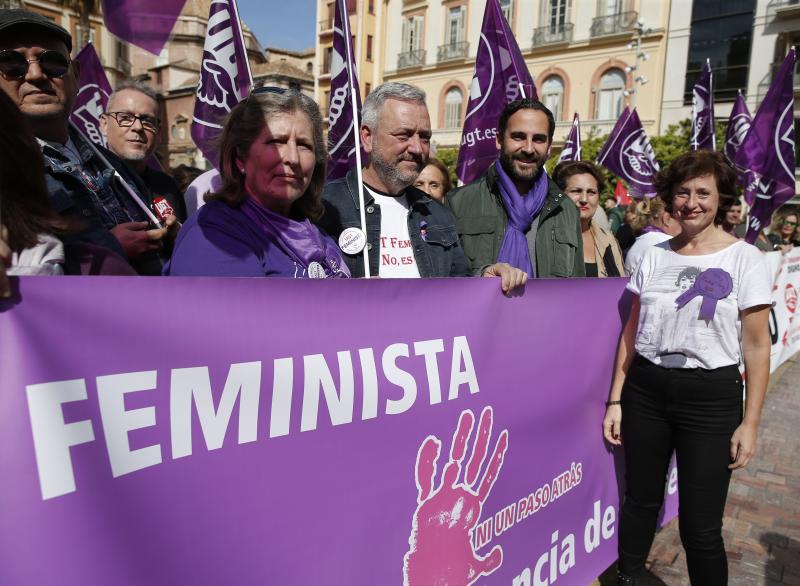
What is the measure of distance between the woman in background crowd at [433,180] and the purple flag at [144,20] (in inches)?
84.8

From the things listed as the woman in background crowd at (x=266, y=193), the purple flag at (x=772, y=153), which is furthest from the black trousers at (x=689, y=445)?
the purple flag at (x=772, y=153)

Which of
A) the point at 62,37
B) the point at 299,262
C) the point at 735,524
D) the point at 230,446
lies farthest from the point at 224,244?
the point at 735,524

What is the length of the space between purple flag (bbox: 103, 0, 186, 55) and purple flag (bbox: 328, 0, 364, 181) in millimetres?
1031

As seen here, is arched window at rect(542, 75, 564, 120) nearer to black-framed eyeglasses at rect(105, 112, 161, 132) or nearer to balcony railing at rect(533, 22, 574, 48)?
balcony railing at rect(533, 22, 574, 48)

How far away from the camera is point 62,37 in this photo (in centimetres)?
192

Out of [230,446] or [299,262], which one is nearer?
[230,446]

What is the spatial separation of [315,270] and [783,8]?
30.5 metres

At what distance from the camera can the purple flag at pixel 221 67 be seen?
10.00 ft

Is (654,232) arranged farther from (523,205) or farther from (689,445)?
(689,445)

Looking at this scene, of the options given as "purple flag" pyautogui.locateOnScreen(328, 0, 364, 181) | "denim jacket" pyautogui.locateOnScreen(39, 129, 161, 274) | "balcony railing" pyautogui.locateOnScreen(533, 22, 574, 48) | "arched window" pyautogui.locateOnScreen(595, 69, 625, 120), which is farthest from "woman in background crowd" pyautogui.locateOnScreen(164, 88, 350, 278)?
"balcony railing" pyautogui.locateOnScreen(533, 22, 574, 48)

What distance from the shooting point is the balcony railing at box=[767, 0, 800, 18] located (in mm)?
24266

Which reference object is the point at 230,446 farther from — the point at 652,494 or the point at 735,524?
the point at 735,524

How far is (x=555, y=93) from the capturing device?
103ft

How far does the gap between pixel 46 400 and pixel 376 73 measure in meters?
40.5
